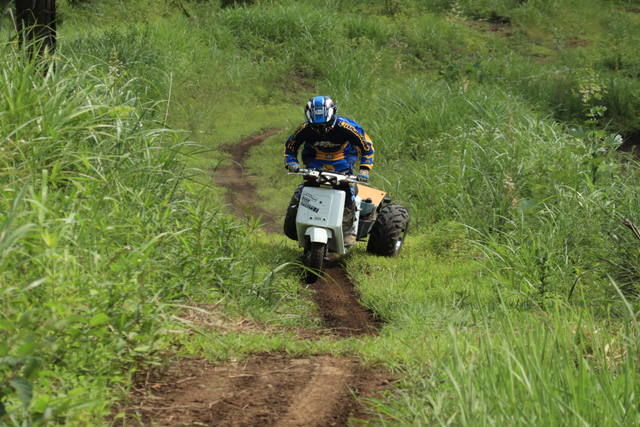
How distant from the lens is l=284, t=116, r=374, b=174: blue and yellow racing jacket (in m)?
8.41

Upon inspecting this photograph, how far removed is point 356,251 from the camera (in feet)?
29.8

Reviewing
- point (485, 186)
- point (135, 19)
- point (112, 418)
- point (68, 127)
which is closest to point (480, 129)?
point (485, 186)

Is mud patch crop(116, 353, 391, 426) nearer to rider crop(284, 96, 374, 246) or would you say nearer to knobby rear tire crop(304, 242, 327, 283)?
knobby rear tire crop(304, 242, 327, 283)

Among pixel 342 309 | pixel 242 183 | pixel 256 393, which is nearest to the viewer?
pixel 256 393

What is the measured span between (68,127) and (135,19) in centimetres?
1403

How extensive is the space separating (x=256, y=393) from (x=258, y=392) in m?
0.02

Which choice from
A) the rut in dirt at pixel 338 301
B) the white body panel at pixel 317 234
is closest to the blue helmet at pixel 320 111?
the rut in dirt at pixel 338 301

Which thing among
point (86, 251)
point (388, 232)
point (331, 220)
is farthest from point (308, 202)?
point (86, 251)

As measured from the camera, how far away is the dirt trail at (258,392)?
3.88 meters

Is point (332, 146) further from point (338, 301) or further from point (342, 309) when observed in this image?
point (342, 309)

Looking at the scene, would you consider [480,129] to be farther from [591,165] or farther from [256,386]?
[256,386]

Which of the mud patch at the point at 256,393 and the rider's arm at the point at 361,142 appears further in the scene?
the rider's arm at the point at 361,142

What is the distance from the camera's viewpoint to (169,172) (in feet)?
19.6

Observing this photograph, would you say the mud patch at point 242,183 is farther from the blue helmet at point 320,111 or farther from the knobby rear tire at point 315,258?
the knobby rear tire at point 315,258
